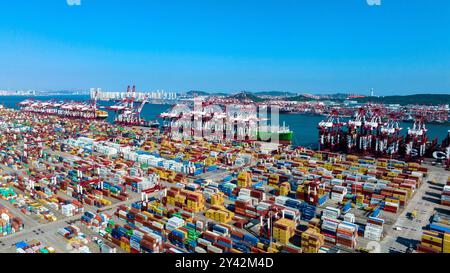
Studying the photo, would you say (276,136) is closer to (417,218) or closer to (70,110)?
(417,218)

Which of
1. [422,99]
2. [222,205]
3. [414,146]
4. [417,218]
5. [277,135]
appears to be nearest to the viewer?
[417,218]

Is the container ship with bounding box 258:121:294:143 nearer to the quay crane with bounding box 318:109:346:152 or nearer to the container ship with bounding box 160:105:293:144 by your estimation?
the container ship with bounding box 160:105:293:144

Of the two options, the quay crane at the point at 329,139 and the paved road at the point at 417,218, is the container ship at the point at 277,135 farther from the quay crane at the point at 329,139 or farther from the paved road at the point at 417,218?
the paved road at the point at 417,218

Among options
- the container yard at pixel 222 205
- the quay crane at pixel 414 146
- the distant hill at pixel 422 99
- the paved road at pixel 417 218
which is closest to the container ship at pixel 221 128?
the container yard at pixel 222 205

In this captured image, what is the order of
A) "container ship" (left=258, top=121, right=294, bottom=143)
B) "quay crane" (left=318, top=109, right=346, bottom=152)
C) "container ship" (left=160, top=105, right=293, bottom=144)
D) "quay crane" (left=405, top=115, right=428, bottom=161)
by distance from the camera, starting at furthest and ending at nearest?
1. "container ship" (left=160, top=105, right=293, bottom=144)
2. "container ship" (left=258, top=121, right=294, bottom=143)
3. "quay crane" (left=318, top=109, right=346, bottom=152)
4. "quay crane" (left=405, top=115, right=428, bottom=161)

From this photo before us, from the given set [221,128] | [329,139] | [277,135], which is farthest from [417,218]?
[221,128]

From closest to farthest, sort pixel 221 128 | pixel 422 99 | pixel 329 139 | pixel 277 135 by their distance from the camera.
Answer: pixel 329 139 → pixel 277 135 → pixel 221 128 → pixel 422 99

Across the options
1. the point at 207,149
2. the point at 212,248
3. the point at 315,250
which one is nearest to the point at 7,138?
the point at 207,149

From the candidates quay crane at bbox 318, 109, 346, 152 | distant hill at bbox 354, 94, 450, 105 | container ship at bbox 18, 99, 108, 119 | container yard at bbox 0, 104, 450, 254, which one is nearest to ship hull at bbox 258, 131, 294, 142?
quay crane at bbox 318, 109, 346, 152

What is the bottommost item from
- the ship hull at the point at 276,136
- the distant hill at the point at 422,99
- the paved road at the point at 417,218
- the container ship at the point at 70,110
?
the paved road at the point at 417,218
